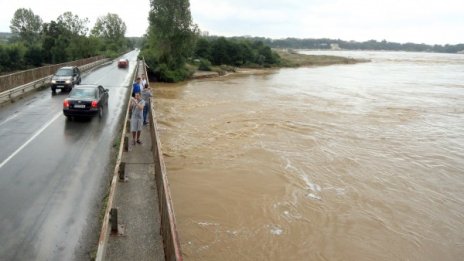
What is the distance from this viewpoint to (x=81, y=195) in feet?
31.1

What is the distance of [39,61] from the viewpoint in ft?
218

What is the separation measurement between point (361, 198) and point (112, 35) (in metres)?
131

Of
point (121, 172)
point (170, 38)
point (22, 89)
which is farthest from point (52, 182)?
point (170, 38)

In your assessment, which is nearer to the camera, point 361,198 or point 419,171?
point 361,198

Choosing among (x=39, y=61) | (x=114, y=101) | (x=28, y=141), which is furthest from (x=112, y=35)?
(x=28, y=141)

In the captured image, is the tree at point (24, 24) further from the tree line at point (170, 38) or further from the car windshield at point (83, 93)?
the car windshield at point (83, 93)

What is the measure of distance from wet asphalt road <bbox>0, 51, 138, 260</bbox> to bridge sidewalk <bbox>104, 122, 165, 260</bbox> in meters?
0.60

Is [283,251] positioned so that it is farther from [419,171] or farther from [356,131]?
[356,131]

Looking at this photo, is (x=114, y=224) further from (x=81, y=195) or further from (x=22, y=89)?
(x=22, y=89)

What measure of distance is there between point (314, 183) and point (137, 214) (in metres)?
7.95

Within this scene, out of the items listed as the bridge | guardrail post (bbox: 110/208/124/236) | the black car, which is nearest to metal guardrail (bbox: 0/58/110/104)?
the bridge

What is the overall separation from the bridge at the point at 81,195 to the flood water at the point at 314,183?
196cm

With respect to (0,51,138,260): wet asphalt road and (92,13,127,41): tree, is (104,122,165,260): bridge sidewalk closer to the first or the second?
(0,51,138,260): wet asphalt road

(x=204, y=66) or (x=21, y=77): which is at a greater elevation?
(x=21, y=77)
